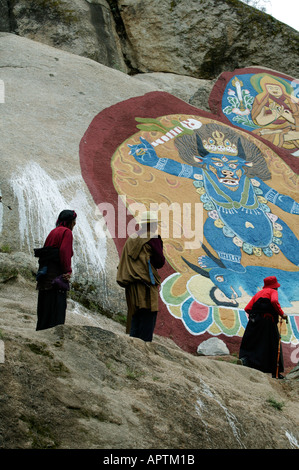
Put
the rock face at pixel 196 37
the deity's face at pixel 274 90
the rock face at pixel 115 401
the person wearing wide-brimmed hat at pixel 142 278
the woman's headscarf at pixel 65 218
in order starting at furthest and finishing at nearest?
1. the rock face at pixel 196 37
2. the deity's face at pixel 274 90
3. the person wearing wide-brimmed hat at pixel 142 278
4. the woman's headscarf at pixel 65 218
5. the rock face at pixel 115 401

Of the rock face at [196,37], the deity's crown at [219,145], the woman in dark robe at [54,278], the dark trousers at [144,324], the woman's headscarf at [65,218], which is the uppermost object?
the rock face at [196,37]

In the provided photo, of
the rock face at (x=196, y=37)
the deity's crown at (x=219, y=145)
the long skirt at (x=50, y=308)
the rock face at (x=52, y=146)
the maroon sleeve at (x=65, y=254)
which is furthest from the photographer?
the rock face at (x=196, y=37)

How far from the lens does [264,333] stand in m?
7.38

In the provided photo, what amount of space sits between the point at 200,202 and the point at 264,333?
3.86 meters

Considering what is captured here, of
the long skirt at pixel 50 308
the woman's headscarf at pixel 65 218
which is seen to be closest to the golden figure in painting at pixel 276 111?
the woman's headscarf at pixel 65 218

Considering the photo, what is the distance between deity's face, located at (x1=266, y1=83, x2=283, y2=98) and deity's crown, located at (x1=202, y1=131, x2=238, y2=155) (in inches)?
141

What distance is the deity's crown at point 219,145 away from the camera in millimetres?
12445

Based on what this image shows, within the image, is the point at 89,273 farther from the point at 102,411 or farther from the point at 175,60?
the point at 175,60

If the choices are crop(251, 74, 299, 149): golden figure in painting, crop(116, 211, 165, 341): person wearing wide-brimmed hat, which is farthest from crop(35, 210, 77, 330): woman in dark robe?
crop(251, 74, 299, 149): golden figure in painting

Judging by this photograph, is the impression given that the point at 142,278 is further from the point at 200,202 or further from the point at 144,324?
the point at 200,202

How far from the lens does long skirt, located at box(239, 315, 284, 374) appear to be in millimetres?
7289

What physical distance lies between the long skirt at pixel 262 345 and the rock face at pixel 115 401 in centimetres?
176

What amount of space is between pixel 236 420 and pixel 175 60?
51.6 feet

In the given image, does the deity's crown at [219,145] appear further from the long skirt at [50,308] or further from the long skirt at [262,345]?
the long skirt at [50,308]
